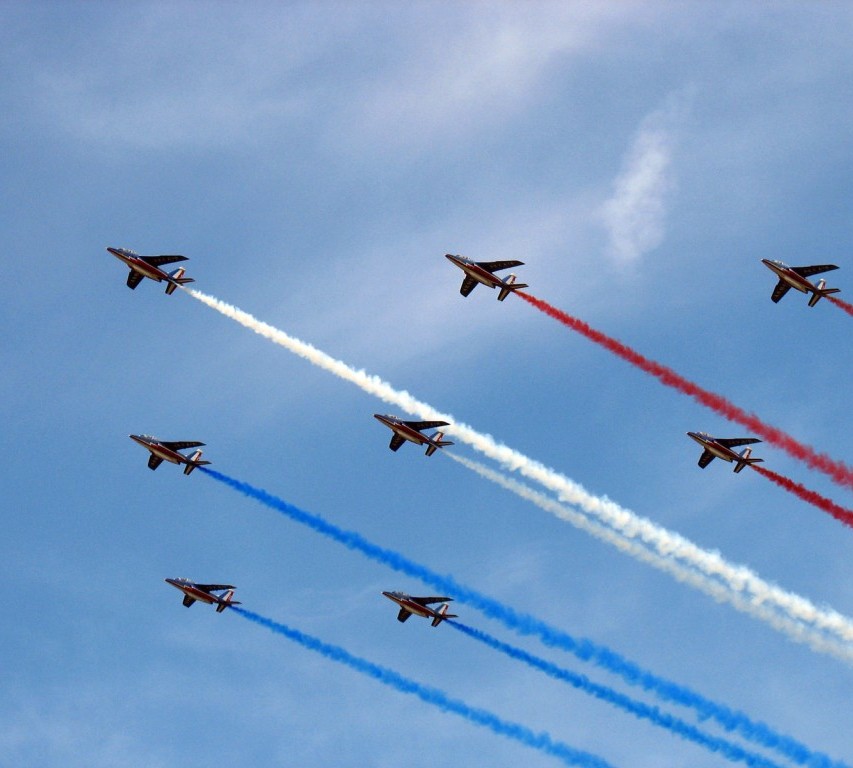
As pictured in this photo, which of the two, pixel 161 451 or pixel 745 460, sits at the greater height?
pixel 745 460

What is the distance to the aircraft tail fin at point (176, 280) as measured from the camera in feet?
342

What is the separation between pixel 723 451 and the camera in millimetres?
98625

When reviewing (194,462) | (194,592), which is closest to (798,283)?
(194,462)

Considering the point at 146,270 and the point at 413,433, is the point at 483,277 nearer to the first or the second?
the point at 413,433

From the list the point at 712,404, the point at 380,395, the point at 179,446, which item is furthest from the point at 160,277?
the point at 712,404

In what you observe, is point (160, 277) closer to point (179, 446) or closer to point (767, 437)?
point (179, 446)

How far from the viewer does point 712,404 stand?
95000mm

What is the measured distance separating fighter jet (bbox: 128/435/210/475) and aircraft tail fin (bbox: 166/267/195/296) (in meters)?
12.4

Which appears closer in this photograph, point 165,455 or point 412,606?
point 412,606

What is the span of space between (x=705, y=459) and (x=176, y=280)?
45360 mm

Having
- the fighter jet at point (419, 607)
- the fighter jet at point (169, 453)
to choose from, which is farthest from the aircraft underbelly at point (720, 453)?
the fighter jet at point (169, 453)

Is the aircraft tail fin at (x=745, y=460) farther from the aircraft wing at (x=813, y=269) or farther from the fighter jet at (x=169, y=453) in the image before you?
the fighter jet at (x=169, y=453)

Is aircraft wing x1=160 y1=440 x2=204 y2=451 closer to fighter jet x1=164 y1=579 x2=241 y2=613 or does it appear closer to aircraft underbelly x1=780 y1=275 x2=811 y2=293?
fighter jet x1=164 y1=579 x2=241 y2=613

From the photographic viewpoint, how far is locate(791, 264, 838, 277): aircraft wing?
99.4 m
